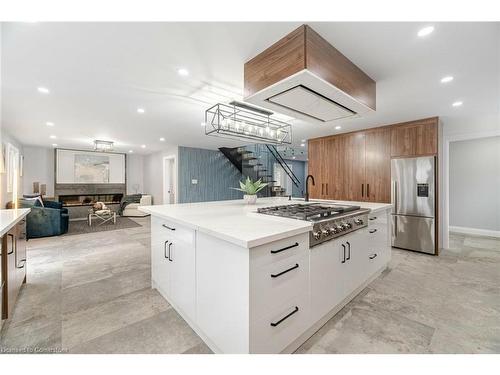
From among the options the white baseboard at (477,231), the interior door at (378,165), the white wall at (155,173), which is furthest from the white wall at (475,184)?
the white wall at (155,173)

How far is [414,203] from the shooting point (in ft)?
12.5

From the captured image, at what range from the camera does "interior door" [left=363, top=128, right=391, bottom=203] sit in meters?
4.16

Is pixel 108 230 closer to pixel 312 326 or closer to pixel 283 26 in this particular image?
pixel 312 326

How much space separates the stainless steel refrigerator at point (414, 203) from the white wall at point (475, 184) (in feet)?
8.43

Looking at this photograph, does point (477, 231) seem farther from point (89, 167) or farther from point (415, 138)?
point (89, 167)

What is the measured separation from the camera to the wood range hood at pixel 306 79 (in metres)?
1.52

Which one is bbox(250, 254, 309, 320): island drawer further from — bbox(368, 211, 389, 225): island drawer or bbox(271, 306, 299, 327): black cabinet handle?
bbox(368, 211, 389, 225): island drawer

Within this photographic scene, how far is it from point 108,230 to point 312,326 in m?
5.42

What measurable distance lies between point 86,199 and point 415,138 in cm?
974

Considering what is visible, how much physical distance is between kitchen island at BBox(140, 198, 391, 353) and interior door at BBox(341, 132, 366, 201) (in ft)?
9.05

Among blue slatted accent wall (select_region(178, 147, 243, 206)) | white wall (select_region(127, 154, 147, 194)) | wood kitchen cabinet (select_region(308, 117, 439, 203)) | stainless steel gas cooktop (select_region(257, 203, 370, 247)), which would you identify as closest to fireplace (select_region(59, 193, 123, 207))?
white wall (select_region(127, 154, 147, 194))

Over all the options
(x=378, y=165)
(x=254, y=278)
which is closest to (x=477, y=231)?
(x=378, y=165)
